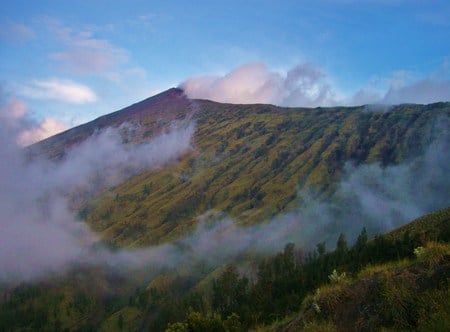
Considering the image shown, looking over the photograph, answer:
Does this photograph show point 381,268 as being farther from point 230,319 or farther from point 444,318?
point 230,319

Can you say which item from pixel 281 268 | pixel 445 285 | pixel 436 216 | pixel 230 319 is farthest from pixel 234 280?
pixel 445 285

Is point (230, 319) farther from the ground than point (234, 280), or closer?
farther from the ground

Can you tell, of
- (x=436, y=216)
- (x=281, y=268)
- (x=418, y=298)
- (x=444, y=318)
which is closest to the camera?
(x=444, y=318)

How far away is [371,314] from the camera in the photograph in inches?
651

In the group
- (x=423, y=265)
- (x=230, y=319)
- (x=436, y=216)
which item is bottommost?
(x=436, y=216)

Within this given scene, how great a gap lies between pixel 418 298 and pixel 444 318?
1930 millimetres

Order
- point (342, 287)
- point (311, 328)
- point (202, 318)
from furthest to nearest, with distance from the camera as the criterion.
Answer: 1. point (202, 318)
2. point (342, 287)
3. point (311, 328)

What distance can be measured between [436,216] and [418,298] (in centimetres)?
10922

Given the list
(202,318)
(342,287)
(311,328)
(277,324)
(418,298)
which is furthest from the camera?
(202,318)

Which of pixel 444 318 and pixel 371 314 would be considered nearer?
pixel 444 318

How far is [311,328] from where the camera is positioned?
55.1ft

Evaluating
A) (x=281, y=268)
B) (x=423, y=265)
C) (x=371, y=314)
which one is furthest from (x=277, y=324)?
(x=281, y=268)

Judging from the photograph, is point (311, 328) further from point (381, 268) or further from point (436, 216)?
point (436, 216)

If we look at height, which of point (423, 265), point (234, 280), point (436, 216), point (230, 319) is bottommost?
point (234, 280)
